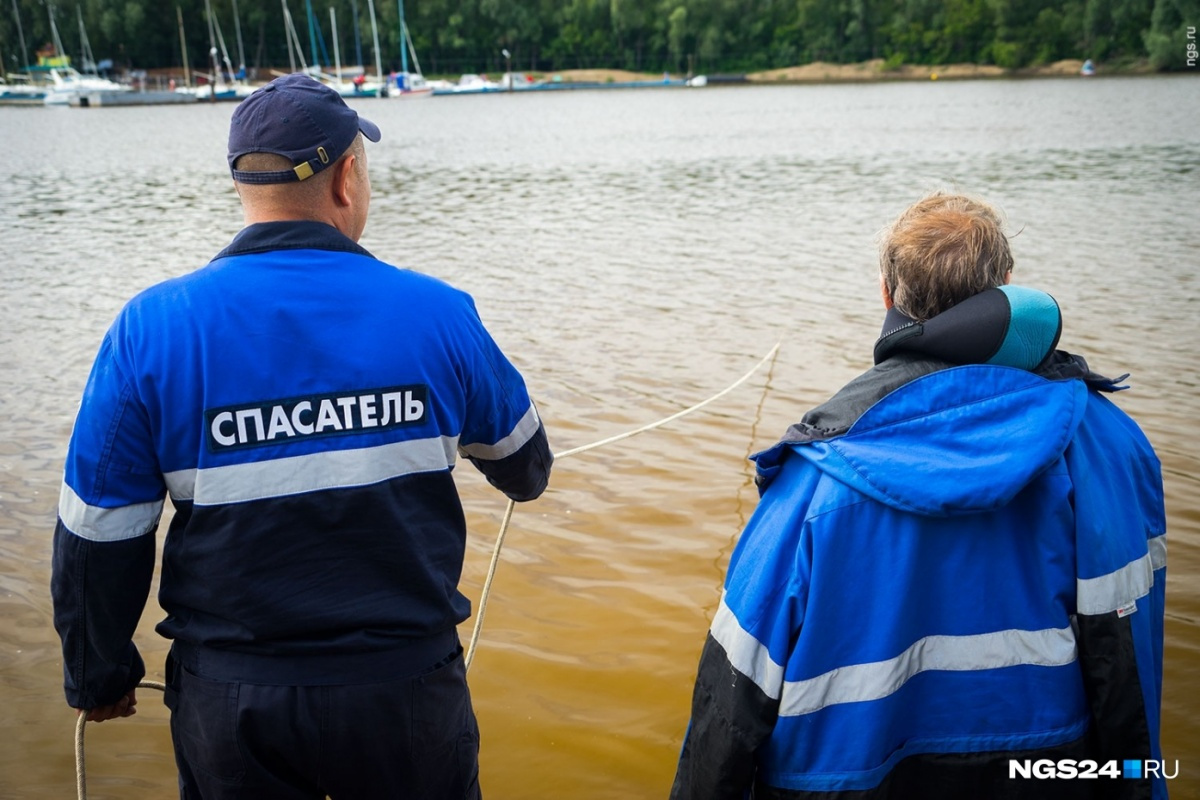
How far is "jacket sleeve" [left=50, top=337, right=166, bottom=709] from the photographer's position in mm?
2113

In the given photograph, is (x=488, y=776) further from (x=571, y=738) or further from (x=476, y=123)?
(x=476, y=123)

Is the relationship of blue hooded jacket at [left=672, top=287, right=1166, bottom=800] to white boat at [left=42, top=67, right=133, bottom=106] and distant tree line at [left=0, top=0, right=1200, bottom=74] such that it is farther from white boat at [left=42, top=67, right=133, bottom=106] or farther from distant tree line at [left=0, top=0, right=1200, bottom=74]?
white boat at [left=42, top=67, right=133, bottom=106]

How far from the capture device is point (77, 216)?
2064 centimetres

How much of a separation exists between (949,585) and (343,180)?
157 cm

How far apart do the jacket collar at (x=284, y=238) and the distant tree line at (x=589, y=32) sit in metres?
85.5

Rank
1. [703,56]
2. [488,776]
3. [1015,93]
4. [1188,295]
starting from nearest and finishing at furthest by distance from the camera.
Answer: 1. [488,776]
2. [1188,295]
3. [1015,93]
4. [703,56]

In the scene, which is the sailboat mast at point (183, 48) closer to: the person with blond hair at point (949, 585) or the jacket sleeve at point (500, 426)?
the jacket sleeve at point (500, 426)

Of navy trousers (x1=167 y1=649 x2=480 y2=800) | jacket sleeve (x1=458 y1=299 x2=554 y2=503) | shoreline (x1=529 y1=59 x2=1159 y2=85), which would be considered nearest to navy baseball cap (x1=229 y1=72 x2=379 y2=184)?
jacket sleeve (x1=458 y1=299 x2=554 y2=503)

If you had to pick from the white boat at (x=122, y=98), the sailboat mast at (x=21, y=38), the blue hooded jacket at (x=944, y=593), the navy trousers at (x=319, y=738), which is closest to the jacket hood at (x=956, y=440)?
the blue hooded jacket at (x=944, y=593)

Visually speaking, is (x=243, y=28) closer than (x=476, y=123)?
No

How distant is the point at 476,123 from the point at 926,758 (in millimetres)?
52612

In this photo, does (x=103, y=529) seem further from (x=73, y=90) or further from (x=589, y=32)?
(x=589, y=32)

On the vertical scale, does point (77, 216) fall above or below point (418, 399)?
below

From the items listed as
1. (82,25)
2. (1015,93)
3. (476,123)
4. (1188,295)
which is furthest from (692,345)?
→ (82,25)
